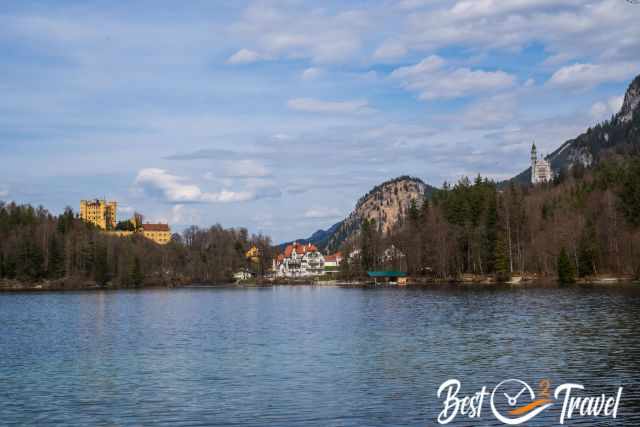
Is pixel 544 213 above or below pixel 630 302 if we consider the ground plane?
above

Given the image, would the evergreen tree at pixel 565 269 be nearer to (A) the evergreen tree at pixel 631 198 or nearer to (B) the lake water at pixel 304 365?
(A) the evergreen tree at pixel 631 198

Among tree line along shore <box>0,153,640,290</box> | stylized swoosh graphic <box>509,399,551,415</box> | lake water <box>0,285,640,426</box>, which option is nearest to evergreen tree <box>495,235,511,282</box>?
tree line along shore <box>0,153,640,290</box>

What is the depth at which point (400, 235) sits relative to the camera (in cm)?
14625

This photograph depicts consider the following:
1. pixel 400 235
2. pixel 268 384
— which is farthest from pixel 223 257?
pixel 268 384

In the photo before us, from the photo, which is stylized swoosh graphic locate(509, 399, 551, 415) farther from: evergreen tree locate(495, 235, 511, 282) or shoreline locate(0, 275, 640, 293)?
evergreen tree locate(495, 235, 511, 282)

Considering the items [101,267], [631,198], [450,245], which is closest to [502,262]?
[450,245]

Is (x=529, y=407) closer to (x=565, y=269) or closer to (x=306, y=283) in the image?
(x=565, y=269)

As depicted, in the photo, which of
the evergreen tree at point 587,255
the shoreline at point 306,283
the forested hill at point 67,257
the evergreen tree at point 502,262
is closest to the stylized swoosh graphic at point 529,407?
the shoreline at point 306,283

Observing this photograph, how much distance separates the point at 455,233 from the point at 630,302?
67005 mm

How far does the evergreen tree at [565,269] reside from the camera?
105 metres

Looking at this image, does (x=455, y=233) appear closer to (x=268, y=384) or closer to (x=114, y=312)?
(x=114, y=312)

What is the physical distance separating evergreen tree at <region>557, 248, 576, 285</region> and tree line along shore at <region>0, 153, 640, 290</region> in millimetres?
201

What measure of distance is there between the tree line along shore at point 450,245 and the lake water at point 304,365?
188ft

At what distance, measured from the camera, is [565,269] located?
105062 mm
